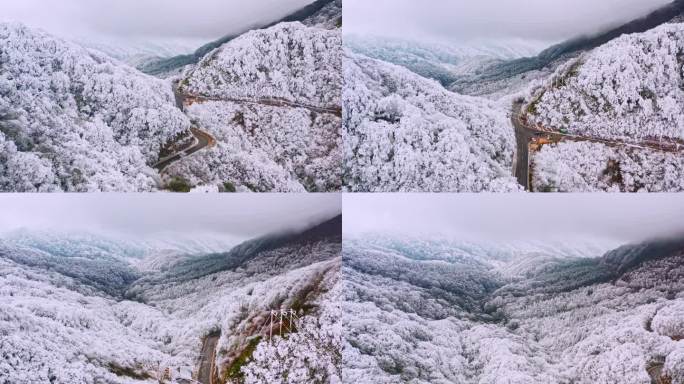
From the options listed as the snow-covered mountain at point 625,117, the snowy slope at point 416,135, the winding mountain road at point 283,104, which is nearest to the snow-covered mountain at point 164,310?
the snowy slope at point 416,135

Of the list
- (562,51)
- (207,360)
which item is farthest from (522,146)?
(207,360)

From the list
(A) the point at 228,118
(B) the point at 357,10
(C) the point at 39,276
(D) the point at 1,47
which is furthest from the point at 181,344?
(B) the point at 357,10

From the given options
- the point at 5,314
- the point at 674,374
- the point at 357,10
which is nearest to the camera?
the point at 5,314

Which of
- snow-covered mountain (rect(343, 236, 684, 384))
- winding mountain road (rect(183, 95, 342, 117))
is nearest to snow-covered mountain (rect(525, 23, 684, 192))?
snow-covered mountain (rect(343, 236, 684, 384))

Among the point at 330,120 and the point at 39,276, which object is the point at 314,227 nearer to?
the point at 330,120

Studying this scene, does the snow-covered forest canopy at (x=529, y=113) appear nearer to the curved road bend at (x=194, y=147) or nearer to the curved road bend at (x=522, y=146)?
the curved road bend at (x=522, y=146)

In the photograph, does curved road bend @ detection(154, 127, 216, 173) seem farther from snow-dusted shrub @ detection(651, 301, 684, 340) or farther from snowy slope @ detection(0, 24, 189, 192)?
snow-dusted shrub @ detection(651, 301, 684, 340)

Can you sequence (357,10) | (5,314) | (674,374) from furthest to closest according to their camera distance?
1. (357,10)
2. (674,374)
3. (5,314)
